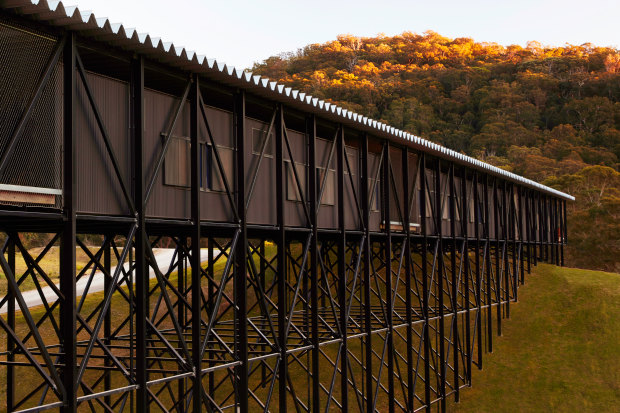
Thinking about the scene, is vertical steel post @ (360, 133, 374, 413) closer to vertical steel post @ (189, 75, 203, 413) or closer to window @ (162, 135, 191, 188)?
window @ (162, 135, 191, 188)

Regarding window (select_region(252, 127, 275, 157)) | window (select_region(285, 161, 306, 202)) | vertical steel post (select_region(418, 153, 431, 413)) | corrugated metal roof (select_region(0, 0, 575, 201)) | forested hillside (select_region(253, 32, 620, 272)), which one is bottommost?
vertical steel post (select_region(418, 153, 431, 413))

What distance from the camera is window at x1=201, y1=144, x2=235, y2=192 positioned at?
17.5 meters

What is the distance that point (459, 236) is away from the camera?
34312mm

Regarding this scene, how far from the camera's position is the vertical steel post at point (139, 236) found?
14.0m

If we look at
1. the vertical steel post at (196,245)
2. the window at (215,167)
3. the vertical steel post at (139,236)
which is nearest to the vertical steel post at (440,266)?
the window at (215,167)

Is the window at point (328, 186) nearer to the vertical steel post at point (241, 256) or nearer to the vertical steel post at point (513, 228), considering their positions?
the vertical steel post at point (241, 256)

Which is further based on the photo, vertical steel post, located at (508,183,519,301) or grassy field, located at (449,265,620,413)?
vertical steel post, located at (508,183,519,301)

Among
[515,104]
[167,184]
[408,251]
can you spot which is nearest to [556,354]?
[408,251]

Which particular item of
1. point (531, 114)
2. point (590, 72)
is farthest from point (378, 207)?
point (590, 72)

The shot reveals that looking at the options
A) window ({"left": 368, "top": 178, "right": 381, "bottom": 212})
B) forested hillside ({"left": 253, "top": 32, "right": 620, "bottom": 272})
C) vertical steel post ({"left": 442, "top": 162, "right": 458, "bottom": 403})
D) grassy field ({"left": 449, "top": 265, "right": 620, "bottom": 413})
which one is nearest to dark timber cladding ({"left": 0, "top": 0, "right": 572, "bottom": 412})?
window ({"left": 368, "top": 178, "right": 381, "bottom": 212})

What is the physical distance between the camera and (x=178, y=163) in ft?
54.6

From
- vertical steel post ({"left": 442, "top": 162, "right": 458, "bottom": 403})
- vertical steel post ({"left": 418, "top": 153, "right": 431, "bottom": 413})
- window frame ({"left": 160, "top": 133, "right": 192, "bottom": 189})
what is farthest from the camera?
vertical steel post ({"left": 442, "top": 162, "right": 458, "bottom": 403})

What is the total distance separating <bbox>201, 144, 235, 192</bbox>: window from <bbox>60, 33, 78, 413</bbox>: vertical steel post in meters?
4.94

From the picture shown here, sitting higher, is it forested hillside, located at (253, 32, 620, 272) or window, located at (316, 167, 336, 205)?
forested hillside, located at (253, 32, 620, 272)
